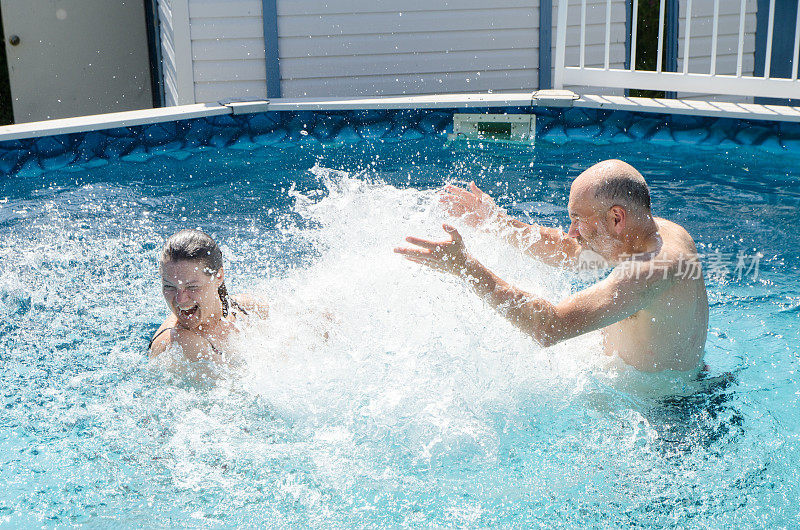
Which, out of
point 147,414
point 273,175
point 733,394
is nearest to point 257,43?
point 273,175

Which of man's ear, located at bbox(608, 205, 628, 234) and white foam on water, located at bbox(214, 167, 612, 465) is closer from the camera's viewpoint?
man's ear, located at bbox(608, 205, 628, 234)

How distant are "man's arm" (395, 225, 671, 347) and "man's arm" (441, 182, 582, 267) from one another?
842mm

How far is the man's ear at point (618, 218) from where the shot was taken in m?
3.09

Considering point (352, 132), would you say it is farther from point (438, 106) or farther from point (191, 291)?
point (191, 291)

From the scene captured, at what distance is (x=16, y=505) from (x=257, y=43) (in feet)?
22.7

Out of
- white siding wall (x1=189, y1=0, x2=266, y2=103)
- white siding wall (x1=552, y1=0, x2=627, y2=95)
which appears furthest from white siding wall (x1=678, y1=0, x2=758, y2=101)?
white siding wall (x1=189, y1=0, x2=266, y2=103)

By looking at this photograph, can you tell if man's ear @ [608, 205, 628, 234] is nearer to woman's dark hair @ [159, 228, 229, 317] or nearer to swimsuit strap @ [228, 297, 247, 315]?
woman's dark hair @ [159, 228, 229, 317]

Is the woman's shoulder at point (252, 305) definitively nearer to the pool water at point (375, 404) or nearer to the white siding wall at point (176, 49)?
the pool water at point (375, 404)

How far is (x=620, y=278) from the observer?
302cm

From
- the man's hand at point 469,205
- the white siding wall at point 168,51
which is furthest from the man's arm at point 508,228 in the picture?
the white siding wall at point 168,51

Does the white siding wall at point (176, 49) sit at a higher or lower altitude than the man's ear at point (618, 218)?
higher

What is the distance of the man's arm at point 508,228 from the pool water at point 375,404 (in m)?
0.26

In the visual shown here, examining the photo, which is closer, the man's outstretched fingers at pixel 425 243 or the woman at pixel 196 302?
the man's outstretched fingers at pixel 425 243

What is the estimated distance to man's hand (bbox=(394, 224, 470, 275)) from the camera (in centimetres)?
297
